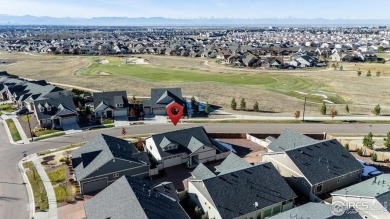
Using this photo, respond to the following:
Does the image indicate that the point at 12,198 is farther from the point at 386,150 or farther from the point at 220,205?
the point at 386,150

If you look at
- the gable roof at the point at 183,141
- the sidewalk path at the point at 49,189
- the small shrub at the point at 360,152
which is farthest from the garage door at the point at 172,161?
the small shrub at the point at 360,152

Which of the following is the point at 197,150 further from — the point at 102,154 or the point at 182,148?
the point at 102,154

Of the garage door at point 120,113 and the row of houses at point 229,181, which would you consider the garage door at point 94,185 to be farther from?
the garage door at point 120,113

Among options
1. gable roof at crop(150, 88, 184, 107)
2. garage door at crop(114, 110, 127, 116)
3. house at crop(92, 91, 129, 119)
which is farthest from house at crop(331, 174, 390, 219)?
house at crop(92, 91, 129, 119)

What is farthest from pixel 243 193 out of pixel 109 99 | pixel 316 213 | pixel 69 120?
pixel 109 99

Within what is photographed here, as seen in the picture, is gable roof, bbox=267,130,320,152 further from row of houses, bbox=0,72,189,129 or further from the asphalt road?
row of houses, bbox=0,72,189,129

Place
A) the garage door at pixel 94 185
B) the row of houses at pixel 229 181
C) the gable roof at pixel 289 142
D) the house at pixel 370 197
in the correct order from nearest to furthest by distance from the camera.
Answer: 1. the row of houses at pixel 229 181
2. the house at pixel 370 197
3. the garage door at pixel 94 185
4. the gable roof at pixel 289 142

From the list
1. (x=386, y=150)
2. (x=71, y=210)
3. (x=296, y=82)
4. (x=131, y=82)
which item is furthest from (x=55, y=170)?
(x=296, y=82)
